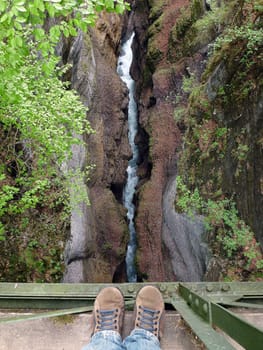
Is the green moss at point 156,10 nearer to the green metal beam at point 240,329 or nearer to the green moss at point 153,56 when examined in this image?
the green moss at point 153,56

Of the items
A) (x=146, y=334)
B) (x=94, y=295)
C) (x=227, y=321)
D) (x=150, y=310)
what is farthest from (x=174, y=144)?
(x=227, y=321)

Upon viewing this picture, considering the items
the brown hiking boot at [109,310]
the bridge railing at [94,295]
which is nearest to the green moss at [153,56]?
the bridge railing at [94,295]

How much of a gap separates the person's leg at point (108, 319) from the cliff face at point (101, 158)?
653cm

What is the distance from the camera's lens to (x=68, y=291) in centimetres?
326

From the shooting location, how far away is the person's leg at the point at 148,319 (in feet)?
9.30

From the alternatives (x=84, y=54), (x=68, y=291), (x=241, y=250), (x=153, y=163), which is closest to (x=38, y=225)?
(x=68, y=291)

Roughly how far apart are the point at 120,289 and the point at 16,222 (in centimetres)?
314

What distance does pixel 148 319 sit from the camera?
317 centimetres

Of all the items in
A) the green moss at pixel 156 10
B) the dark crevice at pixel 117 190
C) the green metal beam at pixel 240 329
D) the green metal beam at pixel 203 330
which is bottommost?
the green metal beam at pixel 203 330

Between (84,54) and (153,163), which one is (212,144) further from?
(84,54)

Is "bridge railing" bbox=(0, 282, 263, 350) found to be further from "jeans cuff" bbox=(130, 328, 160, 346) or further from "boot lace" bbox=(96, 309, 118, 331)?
"jeans cuff" bbox=(130, 328, 160, 346)

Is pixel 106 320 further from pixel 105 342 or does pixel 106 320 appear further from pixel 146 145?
pixel 146 145

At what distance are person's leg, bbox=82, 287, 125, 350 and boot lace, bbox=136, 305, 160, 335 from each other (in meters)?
0.21

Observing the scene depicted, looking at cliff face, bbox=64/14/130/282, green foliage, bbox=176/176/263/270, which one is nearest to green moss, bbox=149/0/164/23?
cliff face, bbox=64/14/130/282
